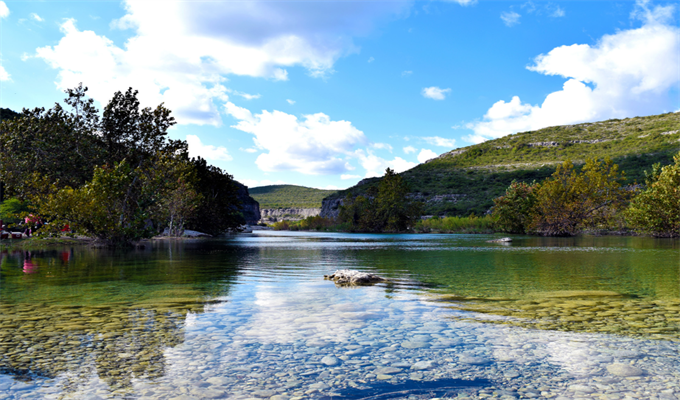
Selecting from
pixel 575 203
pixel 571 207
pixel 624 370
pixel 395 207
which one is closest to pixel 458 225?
pixel 395 207

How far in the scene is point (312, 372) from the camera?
5.38 meters

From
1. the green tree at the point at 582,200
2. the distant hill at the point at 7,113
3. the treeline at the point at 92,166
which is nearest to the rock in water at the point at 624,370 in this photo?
the treeline at the point at 92,166

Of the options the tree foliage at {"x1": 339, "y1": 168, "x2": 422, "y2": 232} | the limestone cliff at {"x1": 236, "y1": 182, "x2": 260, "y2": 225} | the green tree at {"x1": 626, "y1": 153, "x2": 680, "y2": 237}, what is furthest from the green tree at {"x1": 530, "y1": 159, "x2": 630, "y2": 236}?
the limestone cliff at {"x1": 236, "y1": 182, "x2": 260, "y2": 225}

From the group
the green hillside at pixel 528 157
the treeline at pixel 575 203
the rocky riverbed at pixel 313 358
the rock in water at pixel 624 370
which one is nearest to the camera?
the rocky riverbed at pixel 313 358

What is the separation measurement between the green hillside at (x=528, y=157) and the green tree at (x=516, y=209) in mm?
17466

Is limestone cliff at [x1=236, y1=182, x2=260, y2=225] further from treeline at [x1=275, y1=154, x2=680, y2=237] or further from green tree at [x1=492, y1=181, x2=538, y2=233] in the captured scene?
green tree at [x1=492, y1=181, x2=538, y2=233]

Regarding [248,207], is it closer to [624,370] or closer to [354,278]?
[354,278]

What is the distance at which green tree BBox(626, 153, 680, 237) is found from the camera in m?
42.3

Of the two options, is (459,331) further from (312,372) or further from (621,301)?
(621,301)

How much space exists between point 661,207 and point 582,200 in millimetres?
15684

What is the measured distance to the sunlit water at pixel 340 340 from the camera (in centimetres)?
489

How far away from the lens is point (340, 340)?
684 centimetres

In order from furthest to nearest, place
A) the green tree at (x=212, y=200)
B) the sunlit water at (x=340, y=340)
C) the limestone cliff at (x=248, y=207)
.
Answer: the limestone cliff at (x=248, y=207) → the green tree at (x=212, y=200) → the sunlit water at (x=340, y=340)

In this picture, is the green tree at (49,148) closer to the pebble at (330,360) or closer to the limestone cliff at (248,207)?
the pebble at (330,360)
